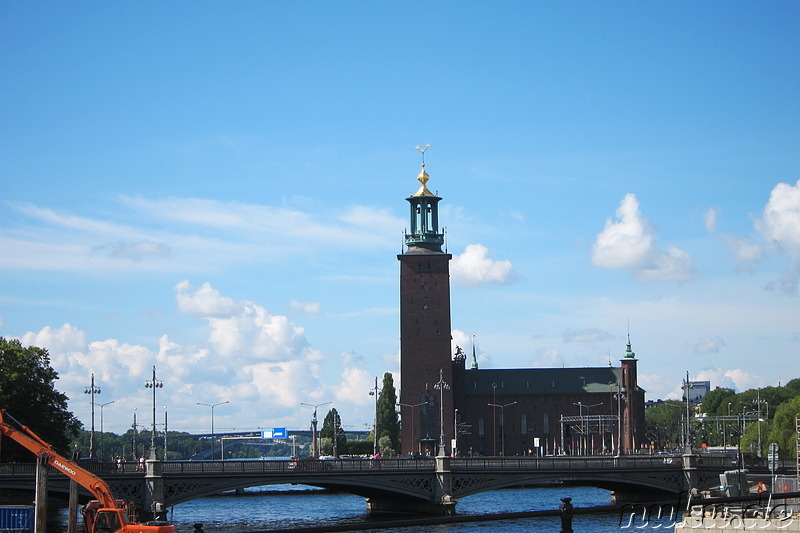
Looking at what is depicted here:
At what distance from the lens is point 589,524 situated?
249 feet

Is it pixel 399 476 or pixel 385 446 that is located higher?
pixel 399 476

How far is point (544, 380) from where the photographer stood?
191375mm

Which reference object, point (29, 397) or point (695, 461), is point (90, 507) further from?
point (695, 461)

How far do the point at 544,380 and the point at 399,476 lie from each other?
11174 cm

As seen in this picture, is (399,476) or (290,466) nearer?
(290,466)

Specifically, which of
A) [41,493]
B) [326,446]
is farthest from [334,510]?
[326,446]

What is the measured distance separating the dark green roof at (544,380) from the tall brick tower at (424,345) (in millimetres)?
21721

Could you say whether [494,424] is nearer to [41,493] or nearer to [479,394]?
[479,394]

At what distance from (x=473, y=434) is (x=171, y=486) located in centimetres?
10829

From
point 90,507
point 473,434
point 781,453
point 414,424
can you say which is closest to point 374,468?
point 90,507

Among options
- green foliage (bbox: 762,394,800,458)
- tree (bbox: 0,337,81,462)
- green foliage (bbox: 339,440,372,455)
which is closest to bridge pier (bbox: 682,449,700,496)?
green foliage (bbox: 762,394,800,458)

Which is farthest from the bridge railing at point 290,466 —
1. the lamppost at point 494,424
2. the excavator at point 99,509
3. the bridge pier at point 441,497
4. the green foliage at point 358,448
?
the green foliage at point 358,448

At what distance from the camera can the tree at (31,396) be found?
86.1 m

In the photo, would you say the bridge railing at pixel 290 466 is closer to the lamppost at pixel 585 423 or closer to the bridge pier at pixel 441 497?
the bridge pier at pixel 441 497
